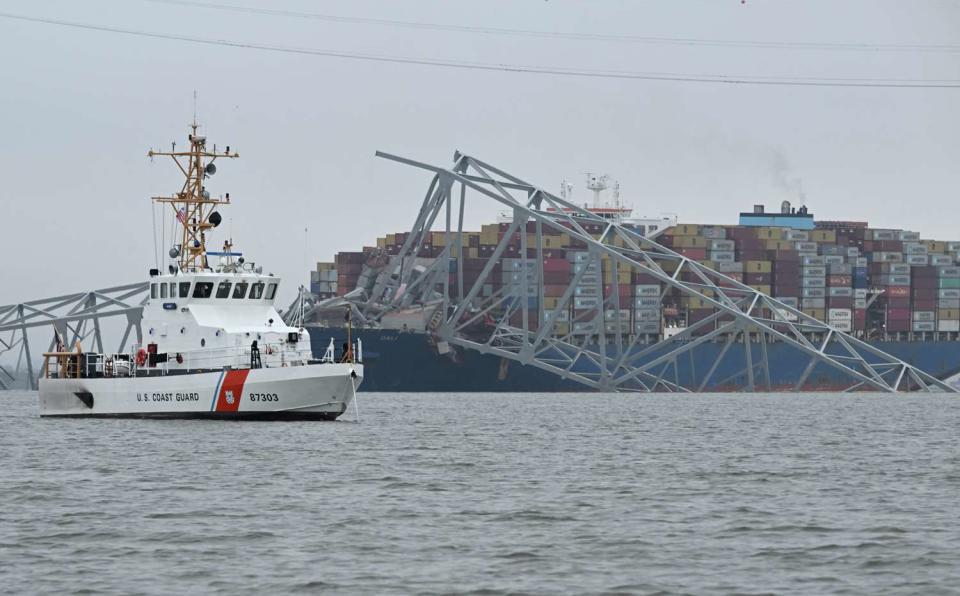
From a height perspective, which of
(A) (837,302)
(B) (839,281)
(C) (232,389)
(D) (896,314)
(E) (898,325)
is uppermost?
(B) (839,281)

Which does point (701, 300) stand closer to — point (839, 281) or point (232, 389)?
point (839, 281)

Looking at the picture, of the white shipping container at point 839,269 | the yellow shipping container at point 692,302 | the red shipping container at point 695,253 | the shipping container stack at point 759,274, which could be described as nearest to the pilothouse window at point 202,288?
the shipping container stack at point 759,274

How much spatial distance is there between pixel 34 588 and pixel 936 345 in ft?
442

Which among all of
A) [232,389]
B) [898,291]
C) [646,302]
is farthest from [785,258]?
[232,389]

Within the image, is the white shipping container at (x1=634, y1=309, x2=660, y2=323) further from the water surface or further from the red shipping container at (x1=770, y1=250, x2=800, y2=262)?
the water surface

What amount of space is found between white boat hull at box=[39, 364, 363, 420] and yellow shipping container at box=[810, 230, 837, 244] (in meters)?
106

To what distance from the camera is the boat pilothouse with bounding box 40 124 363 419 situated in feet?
175

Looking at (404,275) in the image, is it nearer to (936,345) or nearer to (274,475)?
(936,345)

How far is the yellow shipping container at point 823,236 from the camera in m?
154

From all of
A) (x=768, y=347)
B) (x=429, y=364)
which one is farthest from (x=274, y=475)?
(x=768, y=347)

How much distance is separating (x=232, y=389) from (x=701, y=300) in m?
78.5

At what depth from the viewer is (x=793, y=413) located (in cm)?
7719

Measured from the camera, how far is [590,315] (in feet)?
452

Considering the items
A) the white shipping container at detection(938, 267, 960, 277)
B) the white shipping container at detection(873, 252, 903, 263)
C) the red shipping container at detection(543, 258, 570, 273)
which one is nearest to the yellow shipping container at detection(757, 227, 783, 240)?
the white shipping container at detection(873, 252, 903, 263)
